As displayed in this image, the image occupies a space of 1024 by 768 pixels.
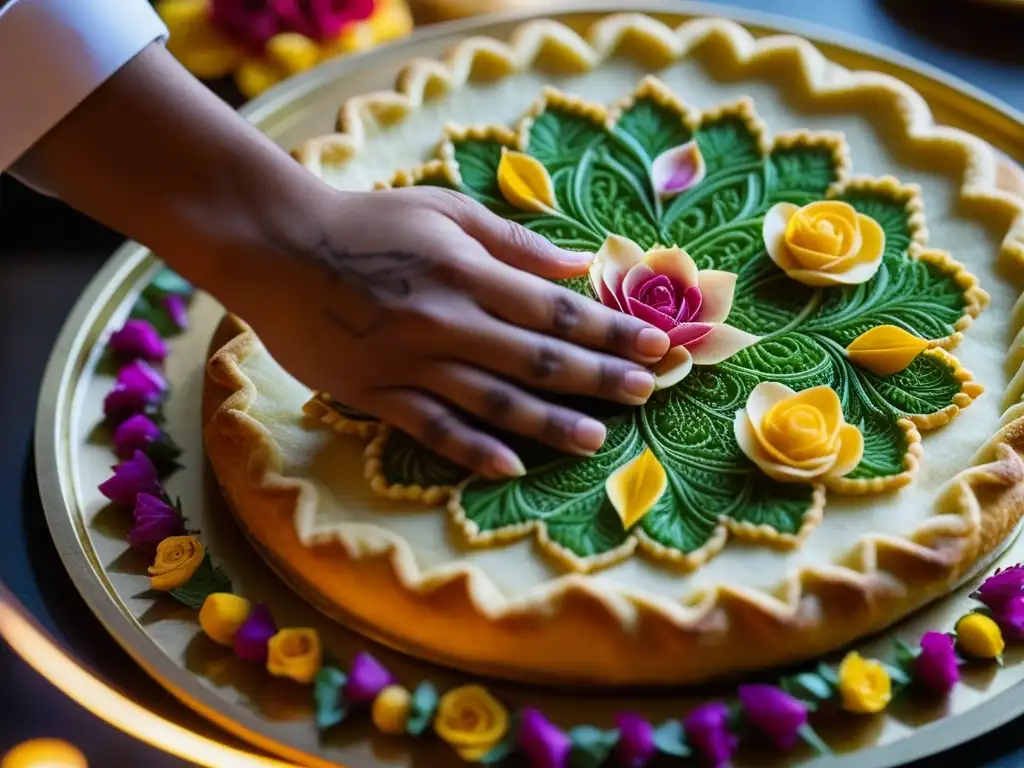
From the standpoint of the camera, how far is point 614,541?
1.25 metres

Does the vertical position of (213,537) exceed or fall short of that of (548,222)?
it falls short

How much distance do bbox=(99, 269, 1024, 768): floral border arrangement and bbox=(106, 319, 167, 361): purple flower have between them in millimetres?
313

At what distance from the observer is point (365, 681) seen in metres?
1.21

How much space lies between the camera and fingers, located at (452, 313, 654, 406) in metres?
1.28

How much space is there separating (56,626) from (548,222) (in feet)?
2.62

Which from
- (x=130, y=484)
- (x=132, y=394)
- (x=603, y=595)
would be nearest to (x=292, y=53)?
(x=132, y=394)

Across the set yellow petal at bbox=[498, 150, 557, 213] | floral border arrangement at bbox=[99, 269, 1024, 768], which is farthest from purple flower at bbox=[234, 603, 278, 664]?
yellow petal at bbox=[498, 150, 557, 213]

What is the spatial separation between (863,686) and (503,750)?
376 mm

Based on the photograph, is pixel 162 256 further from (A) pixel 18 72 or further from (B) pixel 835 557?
(B) pixel 835 557

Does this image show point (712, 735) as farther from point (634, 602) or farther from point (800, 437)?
point (800, 437)

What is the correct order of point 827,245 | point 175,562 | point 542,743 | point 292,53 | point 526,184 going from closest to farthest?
point 542,743, point 175,562, point 827,245, point 526,184, point 292,53

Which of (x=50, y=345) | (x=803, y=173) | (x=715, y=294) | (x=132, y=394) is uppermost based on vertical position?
(x=803, y=173)

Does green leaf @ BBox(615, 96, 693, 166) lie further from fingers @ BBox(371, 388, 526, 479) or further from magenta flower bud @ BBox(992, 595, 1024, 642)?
magenta flower bud @ BBox(992, 595, 1024, 642)

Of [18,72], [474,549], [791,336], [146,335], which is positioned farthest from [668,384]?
[18,72]
